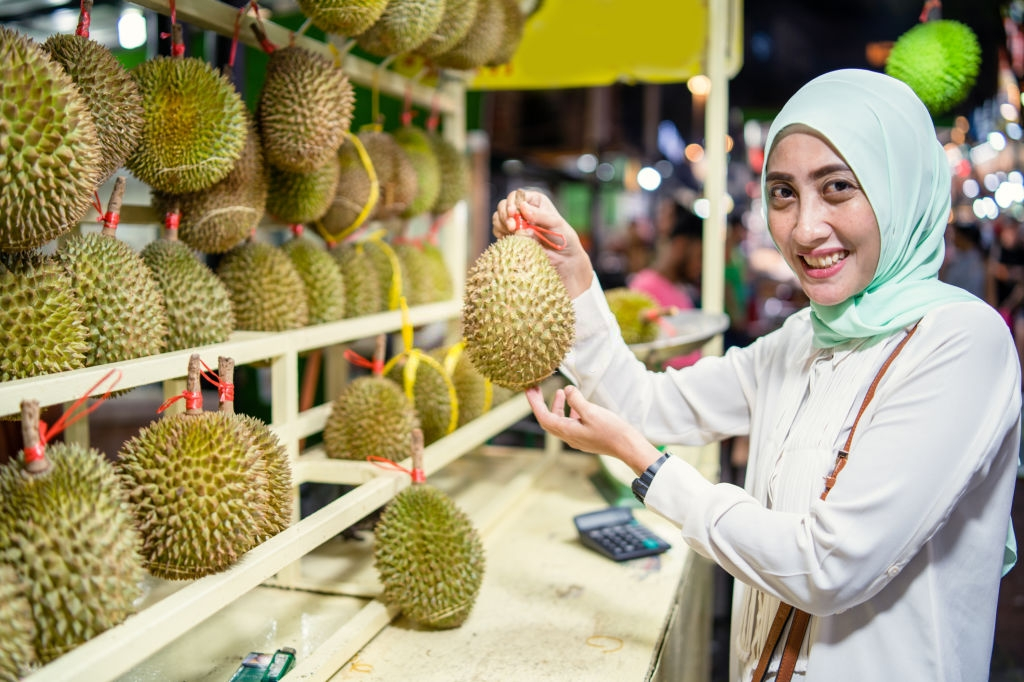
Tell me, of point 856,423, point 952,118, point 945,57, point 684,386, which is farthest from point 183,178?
point 952,118

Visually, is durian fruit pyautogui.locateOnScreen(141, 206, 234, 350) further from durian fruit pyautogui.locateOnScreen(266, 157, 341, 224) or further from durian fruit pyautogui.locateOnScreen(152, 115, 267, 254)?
durian fruit pyautogui.locateOnScreen(266, 157, 341, 224)

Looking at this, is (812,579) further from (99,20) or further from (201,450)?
(99,20)

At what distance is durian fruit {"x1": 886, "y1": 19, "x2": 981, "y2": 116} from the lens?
2195 millimetres

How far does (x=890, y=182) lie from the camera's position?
140cm

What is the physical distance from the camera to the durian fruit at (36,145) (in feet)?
3.32

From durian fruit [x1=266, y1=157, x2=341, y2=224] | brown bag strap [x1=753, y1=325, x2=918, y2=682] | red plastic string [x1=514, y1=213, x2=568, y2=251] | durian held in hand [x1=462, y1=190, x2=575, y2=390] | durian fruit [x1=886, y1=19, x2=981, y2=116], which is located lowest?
brown bag strap [x1=753, y1=325, x2=918, y2=682]

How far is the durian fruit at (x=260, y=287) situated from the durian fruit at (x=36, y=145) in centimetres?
63

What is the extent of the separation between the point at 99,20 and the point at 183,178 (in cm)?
473

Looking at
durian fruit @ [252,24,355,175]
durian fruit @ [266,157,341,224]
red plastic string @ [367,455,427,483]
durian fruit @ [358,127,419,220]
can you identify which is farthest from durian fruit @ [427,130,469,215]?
red plastic string @ [367,455,427,483]

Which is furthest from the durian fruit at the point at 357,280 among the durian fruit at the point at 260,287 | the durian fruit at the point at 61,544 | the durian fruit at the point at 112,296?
the durian fruit at the point at 61,544

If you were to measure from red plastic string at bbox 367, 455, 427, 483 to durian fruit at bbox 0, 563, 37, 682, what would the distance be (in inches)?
35.2

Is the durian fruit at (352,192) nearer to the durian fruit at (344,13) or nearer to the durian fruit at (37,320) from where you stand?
the durian fruit at (344,13)

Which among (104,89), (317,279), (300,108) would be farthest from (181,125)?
(317,279)

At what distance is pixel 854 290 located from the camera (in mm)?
1457
